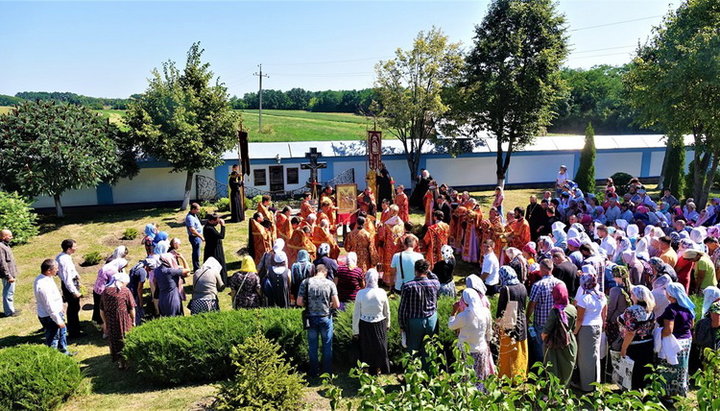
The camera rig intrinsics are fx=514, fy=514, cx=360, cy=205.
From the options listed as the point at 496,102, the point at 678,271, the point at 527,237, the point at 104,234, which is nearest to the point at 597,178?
the point at 496,102

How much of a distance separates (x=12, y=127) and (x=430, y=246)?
47.6 feet

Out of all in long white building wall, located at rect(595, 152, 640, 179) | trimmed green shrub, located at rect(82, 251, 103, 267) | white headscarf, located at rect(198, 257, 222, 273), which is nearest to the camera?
white headscarf, located at rect(198, 257, 222, 273)

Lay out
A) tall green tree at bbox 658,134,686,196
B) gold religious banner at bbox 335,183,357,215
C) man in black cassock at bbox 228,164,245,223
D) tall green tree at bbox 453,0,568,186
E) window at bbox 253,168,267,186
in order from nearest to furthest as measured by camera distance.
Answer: gold religious banner at bbox 335,183,357,215 < man in black cassock at bbox 228,164,245,223 < tall green tree at bbox 453,0,568,186 < window at bbox 253,168,267,186 < tall green tree at bbox 658,134,686,196

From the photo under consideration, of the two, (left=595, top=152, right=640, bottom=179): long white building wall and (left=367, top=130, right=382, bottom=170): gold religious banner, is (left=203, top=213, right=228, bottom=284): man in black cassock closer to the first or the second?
(left=367, top=130, right=382, bottom=170): gold religious banner

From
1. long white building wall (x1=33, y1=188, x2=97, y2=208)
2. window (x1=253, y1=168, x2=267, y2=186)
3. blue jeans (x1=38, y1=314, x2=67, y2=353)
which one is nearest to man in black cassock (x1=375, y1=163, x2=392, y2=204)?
window (x1=253, y1=168, x2=267, y2=186)

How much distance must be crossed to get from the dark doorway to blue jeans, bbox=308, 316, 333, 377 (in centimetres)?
1613

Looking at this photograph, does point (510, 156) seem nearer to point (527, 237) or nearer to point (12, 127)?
point (527, 237)

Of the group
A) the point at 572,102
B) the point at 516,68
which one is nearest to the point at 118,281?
the point at 516,68

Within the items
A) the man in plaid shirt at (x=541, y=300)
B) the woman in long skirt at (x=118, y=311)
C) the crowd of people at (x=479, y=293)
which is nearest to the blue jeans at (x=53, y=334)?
the crowd of people at (x=479, y=293)

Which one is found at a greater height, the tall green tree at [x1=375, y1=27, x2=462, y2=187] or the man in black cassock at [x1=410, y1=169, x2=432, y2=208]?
the tall green tree at [x1=375, y1=27, x2=462, y2=187]

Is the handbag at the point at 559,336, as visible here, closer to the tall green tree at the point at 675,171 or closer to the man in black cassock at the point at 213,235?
the man in black cassock at the point at 213,235

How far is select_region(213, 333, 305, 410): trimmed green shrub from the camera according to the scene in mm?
5957

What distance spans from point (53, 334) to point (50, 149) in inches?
426

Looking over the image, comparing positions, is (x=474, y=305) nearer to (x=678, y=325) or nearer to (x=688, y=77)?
(x=678, y=325)
